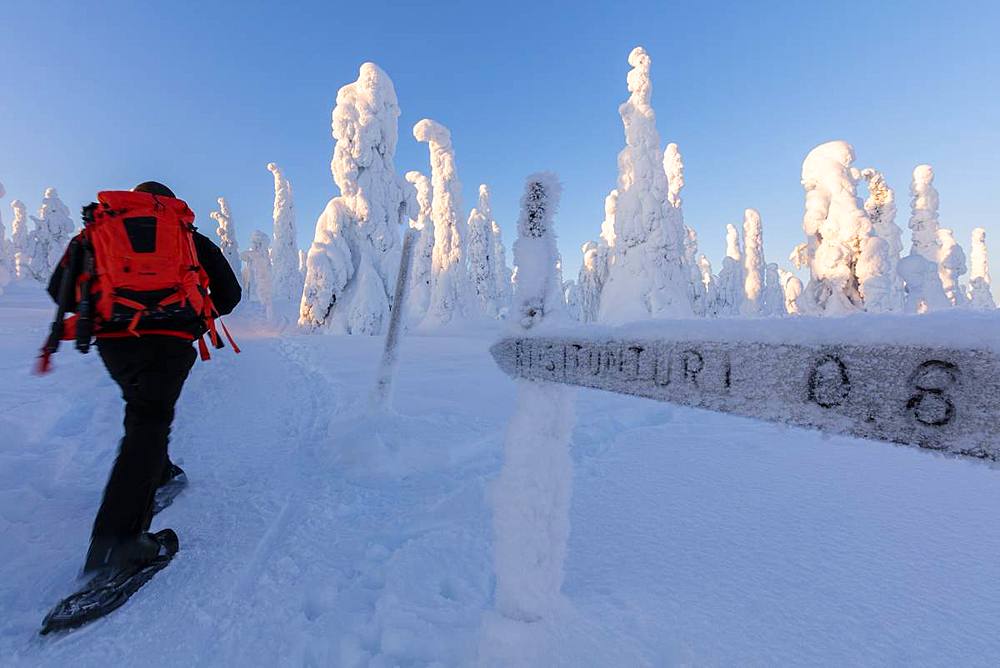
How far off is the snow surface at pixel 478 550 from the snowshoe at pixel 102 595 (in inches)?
1.9

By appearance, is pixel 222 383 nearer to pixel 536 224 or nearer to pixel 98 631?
pixel 98 631

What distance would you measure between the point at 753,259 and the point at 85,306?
4511cm

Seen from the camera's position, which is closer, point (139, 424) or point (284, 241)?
point (139, 424)

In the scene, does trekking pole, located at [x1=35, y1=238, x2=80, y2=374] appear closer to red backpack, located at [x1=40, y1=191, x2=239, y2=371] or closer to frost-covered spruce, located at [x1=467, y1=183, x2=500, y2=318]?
red backpack, located at [x1=40, y1=191, x2=239, y2=371]

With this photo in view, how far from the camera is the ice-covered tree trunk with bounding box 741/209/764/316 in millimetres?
37469

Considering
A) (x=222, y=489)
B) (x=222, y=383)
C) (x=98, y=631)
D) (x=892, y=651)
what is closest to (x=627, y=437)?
(x=892, y=651)

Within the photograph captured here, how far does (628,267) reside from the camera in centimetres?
2142

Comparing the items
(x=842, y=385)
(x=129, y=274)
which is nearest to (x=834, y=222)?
(x=842, y=385)

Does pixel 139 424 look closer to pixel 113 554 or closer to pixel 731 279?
pixel 113 554

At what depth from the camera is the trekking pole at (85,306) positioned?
1.90m

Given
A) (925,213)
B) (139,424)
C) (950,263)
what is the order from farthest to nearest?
1. (950,263)
2. (925,213)
3. (139,424)

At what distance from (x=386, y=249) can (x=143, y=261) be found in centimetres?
2121

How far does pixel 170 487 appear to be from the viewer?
8.82 ft

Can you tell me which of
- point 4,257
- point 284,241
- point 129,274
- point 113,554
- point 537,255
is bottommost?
point 113,554
